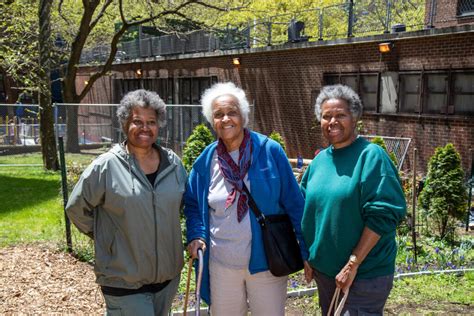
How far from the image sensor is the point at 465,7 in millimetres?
15195

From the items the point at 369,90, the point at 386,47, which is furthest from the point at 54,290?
the point at 369,90

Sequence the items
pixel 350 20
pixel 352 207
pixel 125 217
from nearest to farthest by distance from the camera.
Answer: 1. pixel 352 207
2. pixel 125 217
3. pixel 350 20

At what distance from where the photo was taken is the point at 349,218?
2.67m

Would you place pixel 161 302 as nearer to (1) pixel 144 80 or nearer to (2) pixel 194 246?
(2) pixel 194 246

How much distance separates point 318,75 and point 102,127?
7.75 metres

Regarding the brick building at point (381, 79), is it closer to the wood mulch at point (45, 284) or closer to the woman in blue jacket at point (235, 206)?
the wood mulch at point (45, 284)

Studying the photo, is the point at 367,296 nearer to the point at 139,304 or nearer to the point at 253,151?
the point at 253,151

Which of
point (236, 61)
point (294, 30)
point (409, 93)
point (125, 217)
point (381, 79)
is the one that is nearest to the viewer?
point (125, 217)

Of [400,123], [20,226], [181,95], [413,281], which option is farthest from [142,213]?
[181,95]

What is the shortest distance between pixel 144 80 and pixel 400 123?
1565 centimetres

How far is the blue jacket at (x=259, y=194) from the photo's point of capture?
2941mm

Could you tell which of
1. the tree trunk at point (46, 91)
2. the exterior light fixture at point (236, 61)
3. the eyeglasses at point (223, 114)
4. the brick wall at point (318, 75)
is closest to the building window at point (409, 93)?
the brick wall at point (318, 75)

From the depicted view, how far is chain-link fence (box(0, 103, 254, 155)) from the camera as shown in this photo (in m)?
13.5

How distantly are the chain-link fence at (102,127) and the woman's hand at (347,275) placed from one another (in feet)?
23.0
